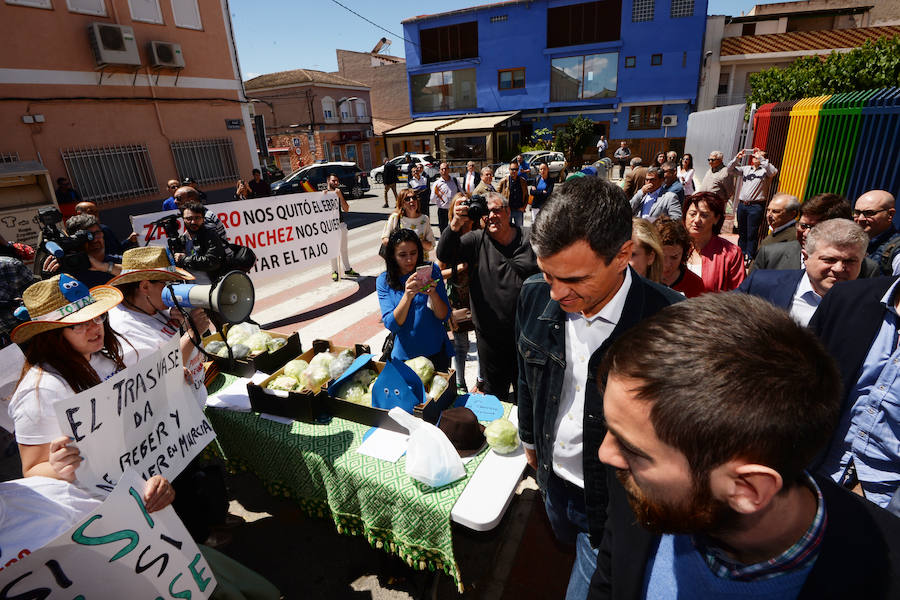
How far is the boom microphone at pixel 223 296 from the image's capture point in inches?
88.4

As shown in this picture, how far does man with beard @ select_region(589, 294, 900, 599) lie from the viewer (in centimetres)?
76

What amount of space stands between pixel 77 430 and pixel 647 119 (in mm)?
31593

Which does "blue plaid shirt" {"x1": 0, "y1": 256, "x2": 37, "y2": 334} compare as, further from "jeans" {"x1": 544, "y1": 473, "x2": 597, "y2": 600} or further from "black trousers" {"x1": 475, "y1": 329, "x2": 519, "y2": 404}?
"jeans" {"x1": 544, "y1": 473, "x2": 597, "y2": 600}

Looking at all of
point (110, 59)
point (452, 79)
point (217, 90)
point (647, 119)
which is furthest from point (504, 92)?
point (110, 59)

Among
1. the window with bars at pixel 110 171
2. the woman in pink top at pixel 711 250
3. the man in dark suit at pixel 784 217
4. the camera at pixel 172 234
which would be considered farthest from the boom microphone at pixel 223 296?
the window with bars at pixel 110 171

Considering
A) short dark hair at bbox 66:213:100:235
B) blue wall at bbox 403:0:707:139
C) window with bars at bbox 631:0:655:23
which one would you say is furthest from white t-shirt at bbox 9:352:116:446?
window with bars at bbox 631:0:655:23

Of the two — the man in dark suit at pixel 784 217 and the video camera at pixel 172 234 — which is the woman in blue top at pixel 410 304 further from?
the man in dark suit at pixel 784 217

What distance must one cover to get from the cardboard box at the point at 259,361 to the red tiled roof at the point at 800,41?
3261 centimetres

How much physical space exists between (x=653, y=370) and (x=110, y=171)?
1542 centimetres

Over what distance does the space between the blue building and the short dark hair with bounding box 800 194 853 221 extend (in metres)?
24.7

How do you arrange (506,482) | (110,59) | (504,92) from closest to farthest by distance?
(506,482) < (110,59) < (504,92)

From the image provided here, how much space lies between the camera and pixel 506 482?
2.10 meters

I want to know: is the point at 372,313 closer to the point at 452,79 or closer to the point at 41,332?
the point at 41,332

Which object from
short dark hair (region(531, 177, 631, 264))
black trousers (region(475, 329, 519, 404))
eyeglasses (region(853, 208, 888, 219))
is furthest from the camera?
eyeglasses (region(853, 208, 888, 219))
